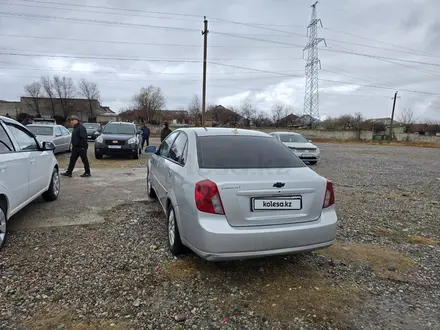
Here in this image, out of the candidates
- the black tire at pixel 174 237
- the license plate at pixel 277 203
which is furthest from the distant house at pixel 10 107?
the license plate at pixel 277 203

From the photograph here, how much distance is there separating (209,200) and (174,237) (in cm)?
95

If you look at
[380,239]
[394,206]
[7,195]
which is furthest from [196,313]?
[394,206]

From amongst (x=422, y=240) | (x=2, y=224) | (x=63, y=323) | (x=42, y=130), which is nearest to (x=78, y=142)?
(x=2, y=224)

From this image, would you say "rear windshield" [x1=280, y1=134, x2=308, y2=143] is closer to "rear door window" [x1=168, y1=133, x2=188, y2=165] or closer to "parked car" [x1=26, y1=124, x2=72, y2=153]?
"rear door window" [x1=168, y1=133, x2=188, y2=165]

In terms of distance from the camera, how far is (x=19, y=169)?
12.5 ft

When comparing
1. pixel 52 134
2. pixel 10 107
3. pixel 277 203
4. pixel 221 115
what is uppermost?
pixel 10 107

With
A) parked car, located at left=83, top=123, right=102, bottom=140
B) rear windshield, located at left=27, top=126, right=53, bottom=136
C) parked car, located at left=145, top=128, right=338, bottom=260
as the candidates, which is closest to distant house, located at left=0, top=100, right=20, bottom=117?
parked car, located at left=83, top=123, right=102, bottom=140

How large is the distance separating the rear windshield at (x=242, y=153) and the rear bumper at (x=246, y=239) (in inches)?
26.9

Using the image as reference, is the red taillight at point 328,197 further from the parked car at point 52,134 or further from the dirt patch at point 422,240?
the parked car at point 52,134

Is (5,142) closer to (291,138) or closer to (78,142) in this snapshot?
(78,142)

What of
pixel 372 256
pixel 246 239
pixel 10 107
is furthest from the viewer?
pixel 10 107

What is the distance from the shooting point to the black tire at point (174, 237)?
319 cm

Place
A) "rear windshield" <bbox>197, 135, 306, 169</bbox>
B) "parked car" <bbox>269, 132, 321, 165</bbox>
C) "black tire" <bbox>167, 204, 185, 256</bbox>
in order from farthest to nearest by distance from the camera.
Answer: "parked car" <bbox>269, 132, 321, 165</bbox> → "black tire" <bbox>167, 204, 185, 256</bbox> → "rear windshield" <bbox>197, 135, 306, 169</bbox>

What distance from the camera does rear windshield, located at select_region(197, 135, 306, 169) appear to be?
3.06 meters
